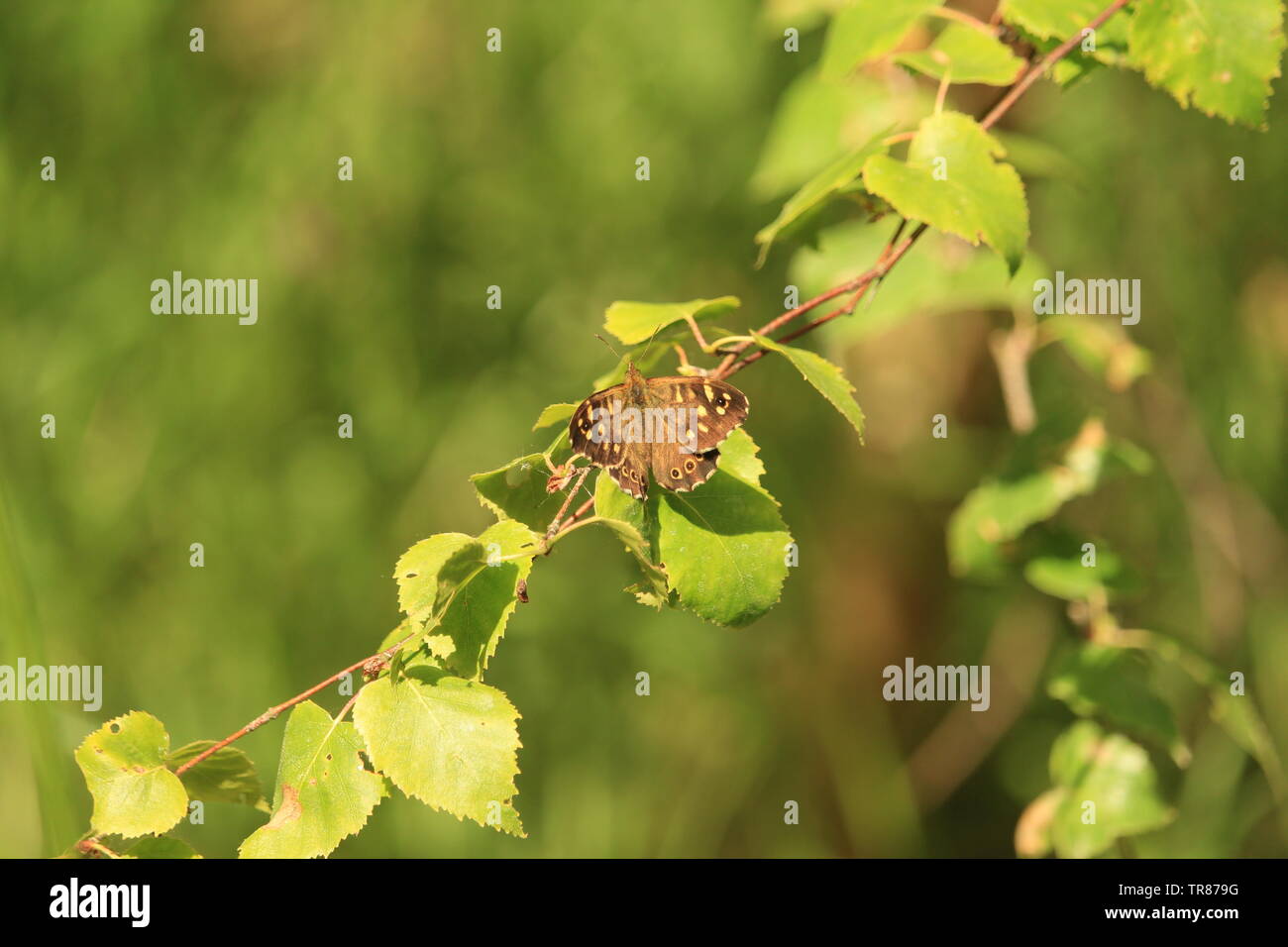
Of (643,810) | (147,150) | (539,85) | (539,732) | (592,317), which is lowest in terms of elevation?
(643,810)

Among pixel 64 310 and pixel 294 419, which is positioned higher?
pixel 64 310

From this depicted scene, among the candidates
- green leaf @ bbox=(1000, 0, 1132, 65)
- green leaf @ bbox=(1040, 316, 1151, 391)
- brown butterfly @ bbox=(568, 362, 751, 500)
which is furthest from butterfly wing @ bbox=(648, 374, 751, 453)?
green leaf @ bbox=(1040, 316, 1151, 391)

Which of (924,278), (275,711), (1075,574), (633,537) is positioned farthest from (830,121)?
(275,711)

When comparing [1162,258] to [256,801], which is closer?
[256,801]

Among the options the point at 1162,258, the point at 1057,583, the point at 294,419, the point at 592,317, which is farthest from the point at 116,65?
the point at 1162,258

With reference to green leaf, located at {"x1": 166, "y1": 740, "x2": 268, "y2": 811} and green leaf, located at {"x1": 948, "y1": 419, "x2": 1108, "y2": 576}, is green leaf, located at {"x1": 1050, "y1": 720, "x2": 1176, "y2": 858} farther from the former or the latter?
green leaf, located at {"x1": 166, "y1": 740, "x2": 268, "y2": 811}

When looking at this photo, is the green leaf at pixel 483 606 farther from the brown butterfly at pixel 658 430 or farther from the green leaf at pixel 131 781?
the green leaf at pixel 131 781

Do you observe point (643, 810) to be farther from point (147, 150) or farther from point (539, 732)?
point (147, 150)
